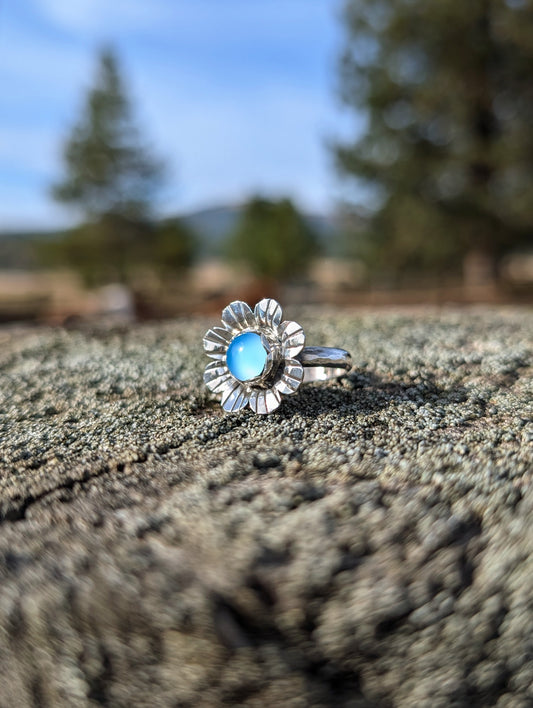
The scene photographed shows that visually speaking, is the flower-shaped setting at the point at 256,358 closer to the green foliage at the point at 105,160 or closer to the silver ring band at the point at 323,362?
the silver ring band at the point at 323,362

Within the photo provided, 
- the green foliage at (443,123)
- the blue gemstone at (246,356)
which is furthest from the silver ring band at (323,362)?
the green foliage at (443,123)

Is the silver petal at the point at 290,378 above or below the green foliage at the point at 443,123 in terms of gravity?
below

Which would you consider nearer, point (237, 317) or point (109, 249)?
point (237, 317)

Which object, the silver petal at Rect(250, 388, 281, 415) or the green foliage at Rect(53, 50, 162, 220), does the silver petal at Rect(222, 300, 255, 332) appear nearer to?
the silver petal at Rect(250, 388, 281, 415)

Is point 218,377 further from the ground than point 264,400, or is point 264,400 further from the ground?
point 218,377

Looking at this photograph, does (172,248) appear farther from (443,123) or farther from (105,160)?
(443,123)

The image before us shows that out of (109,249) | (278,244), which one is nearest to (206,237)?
(278,244)

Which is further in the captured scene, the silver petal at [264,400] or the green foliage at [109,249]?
the green foliage at [109,249]
